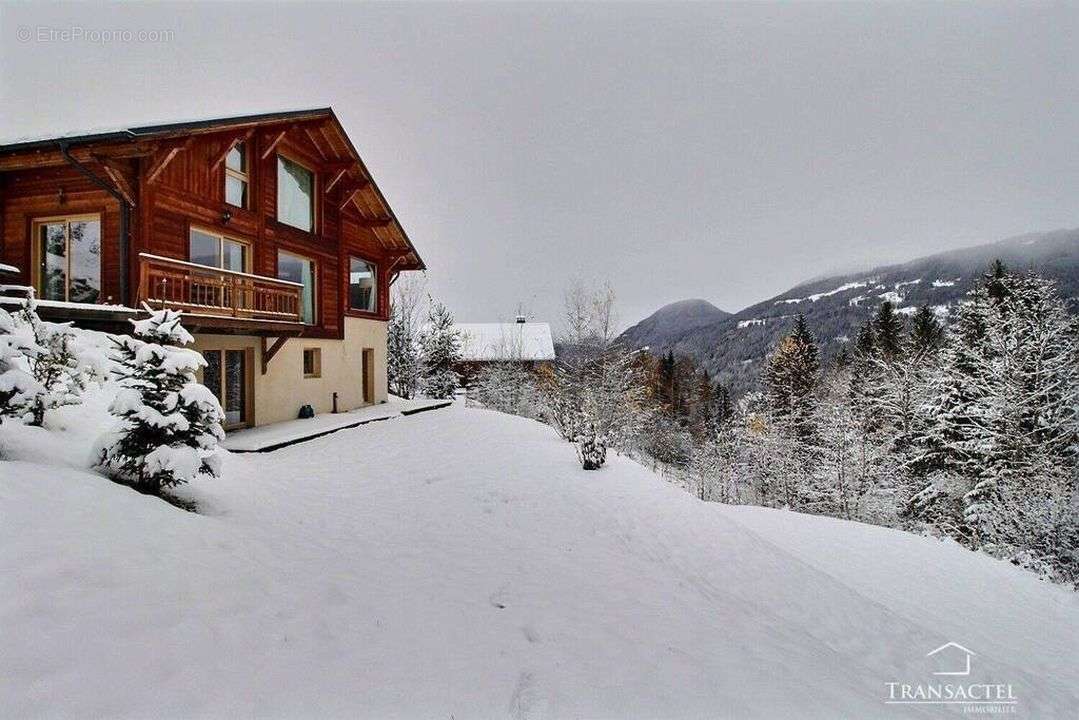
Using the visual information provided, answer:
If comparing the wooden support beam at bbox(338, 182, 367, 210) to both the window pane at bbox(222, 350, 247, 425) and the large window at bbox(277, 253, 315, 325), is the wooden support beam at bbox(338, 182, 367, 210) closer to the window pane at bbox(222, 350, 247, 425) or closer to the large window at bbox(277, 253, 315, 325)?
the large window at bbox(277, 253, 315, 325)

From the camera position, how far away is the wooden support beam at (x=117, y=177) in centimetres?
841

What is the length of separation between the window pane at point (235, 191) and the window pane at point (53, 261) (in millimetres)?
3027

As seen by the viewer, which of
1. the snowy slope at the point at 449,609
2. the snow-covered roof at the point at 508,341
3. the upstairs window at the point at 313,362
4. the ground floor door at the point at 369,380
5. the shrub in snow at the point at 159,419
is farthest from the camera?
the snow-covered roof at the point at 508,341

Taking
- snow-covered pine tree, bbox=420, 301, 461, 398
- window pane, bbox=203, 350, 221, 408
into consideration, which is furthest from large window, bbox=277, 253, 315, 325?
snow-covered pine tree, bbox=420, 301, 461, 398

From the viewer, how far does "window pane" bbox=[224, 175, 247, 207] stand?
1089 cm

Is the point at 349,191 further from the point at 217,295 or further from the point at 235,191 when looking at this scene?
the point at 217,295

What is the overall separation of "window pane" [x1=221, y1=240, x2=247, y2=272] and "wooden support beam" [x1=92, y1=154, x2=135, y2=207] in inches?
82.8

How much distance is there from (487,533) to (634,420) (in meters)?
22.6

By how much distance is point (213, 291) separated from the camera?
9852mm

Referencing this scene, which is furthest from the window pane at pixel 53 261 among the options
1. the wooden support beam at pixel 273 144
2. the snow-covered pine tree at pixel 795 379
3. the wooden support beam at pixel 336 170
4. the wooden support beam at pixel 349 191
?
the snow-covered pine tree at pixel 795 379

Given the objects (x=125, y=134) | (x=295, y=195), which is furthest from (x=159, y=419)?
(x=295, y=195)

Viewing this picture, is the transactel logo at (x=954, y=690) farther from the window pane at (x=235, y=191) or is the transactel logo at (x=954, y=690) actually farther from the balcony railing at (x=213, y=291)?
the window pane at (x=235, y=191)

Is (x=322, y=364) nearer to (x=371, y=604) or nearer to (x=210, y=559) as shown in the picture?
(x=210, y=559)

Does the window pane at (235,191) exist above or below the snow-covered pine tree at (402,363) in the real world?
above
